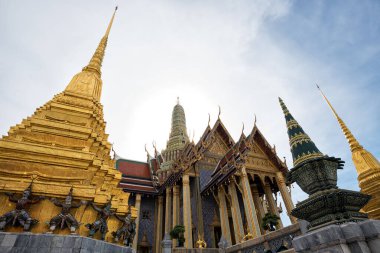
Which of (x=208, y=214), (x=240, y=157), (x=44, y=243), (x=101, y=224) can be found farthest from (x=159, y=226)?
(x=44, y=243)

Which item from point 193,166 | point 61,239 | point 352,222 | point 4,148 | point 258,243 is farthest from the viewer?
point 193,166

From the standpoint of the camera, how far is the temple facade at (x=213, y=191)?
437 inches

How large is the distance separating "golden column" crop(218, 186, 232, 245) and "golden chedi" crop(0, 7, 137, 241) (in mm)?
5162

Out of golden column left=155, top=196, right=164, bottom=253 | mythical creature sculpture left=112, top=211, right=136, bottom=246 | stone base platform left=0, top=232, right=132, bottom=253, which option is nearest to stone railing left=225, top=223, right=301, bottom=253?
mythical creature sculpture left=112, top=211, right=136, bottom=246

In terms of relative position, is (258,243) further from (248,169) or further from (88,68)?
(88,68)

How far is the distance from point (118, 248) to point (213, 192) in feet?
23.9

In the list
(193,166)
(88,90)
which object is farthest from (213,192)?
(88,90)

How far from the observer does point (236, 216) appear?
10.6 metres

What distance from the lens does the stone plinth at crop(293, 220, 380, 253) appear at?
76.5 inches

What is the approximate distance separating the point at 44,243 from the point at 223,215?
8.61 metres

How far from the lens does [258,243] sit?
6.97 meters

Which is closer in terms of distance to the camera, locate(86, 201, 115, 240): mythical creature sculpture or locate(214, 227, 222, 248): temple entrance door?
locate(86, 201, 115, 240): mythical creature sculpture

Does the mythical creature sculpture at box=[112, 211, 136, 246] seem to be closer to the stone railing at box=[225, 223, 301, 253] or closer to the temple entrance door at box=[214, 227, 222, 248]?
the stone railing at box=[225, 223, 301, 253]

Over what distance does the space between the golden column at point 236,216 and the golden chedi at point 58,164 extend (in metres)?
5.10
